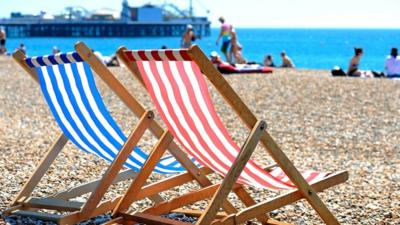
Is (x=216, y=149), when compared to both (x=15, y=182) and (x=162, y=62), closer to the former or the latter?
(x=162, y=62)

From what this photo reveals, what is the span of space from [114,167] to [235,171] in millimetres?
629

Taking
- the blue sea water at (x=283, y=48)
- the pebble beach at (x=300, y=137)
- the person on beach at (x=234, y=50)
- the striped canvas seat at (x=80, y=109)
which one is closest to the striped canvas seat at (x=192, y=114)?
the striped canvas seat at (x=80, y=109)

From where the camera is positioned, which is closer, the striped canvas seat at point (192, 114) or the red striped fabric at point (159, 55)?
the red striped fabric at point (159, 55)

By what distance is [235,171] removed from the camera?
3416mm

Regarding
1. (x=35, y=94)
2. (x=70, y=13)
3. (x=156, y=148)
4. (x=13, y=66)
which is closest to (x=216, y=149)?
(x=156, y=148)

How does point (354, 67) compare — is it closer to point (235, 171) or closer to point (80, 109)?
point (80, 109)

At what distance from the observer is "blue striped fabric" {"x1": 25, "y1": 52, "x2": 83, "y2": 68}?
12.8 feet

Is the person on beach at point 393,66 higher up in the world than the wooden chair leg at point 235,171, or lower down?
higher up

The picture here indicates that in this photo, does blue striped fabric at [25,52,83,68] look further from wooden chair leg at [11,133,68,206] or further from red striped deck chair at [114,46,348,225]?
wooden chair leg at [11,133,68,206]

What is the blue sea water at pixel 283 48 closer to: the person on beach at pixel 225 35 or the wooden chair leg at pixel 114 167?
the person on beach at pixel 225 35

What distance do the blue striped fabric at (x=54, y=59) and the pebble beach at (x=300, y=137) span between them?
2.64 feet

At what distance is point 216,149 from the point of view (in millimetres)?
3654

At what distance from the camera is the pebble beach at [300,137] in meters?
4.74

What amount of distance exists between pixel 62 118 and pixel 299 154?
2779 millimetres
